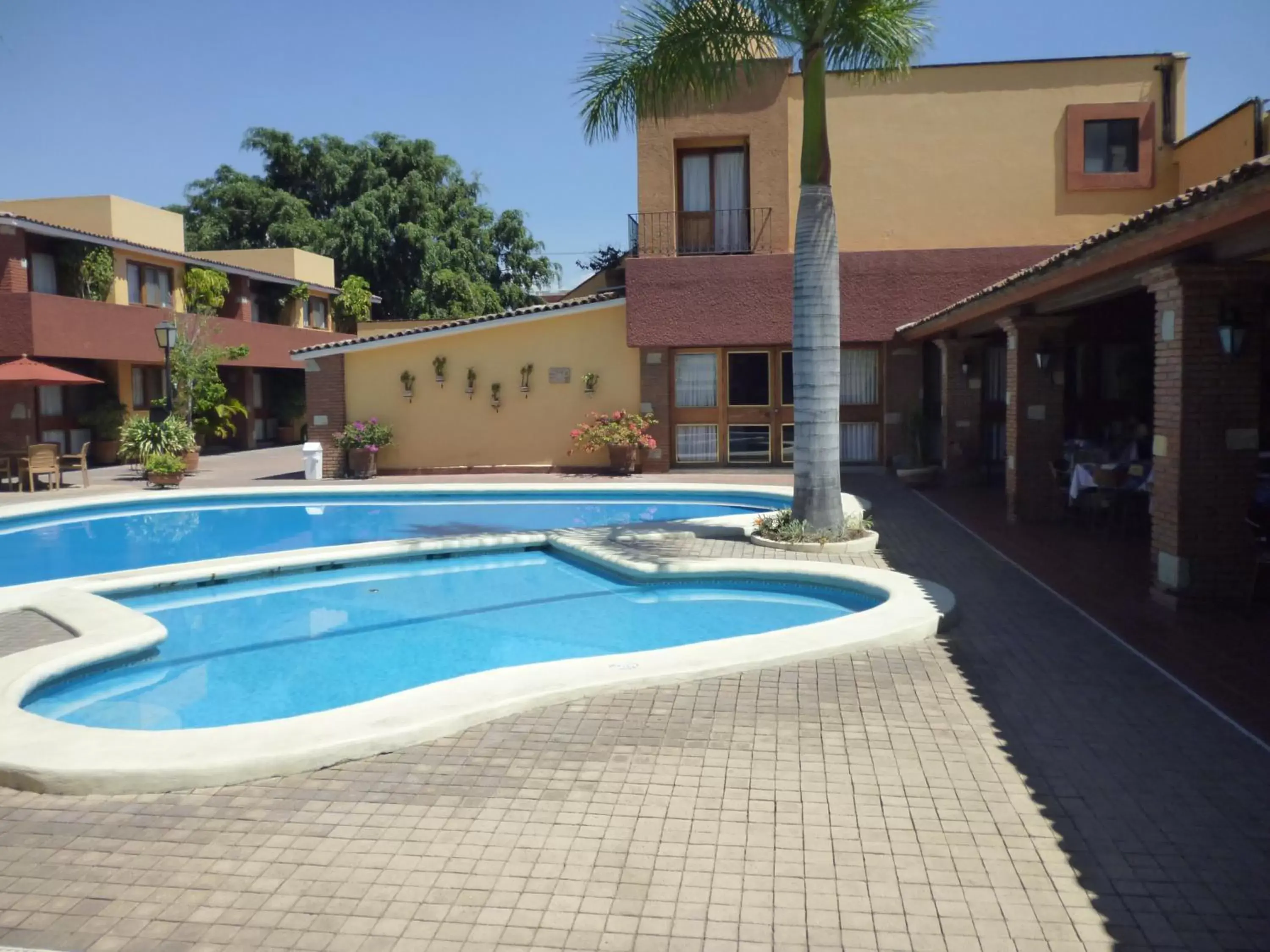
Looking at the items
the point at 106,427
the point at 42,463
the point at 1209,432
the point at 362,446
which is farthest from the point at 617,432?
the point at 106,427

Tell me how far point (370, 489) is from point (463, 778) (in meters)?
14.7

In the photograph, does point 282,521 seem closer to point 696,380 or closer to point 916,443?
point 696,380

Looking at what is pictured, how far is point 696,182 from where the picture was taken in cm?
2105

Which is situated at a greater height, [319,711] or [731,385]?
[731,385]

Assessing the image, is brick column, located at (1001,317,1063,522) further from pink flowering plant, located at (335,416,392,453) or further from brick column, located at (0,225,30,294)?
brick column, located at (0,225,30,294)

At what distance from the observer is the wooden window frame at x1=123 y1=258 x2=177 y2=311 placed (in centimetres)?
2772

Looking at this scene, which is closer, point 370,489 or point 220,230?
point 370,489

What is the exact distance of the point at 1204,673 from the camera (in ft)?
21.7

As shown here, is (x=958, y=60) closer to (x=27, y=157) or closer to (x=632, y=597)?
(x=632, y=597)

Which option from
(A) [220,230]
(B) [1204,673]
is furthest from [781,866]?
(A) [220,230]

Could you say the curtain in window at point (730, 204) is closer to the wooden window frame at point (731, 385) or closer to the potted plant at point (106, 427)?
the wooden window frame at point (731, 385)

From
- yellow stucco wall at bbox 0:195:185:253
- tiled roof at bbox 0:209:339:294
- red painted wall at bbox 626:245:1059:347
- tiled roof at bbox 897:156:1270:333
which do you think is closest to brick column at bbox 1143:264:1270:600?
tiled roof at bbox 897:156:1270:333

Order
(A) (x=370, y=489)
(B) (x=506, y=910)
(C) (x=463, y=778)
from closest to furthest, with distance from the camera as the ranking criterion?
(B) (x=506, y=910) < (C) (x=463, y=778) < (A) (x=370, y=489)

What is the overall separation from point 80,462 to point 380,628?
52.4 feet
